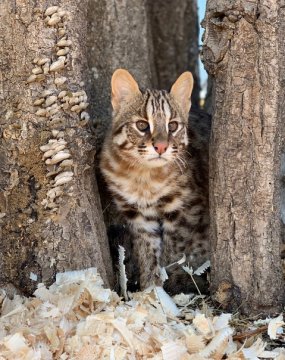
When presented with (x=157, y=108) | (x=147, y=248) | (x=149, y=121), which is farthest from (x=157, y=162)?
(x=147, y=248)

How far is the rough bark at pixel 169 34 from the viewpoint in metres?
7.50

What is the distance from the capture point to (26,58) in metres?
4.38

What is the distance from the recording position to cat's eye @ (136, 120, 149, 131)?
4.72m

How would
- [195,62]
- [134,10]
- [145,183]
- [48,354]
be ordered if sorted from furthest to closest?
[195,62], [134,10], [145,183], [48,354]

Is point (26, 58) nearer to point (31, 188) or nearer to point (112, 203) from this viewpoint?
point (31, 188)

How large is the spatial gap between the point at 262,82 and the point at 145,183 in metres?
1.19

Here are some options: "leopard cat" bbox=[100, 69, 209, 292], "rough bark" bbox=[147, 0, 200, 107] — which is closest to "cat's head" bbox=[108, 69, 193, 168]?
"leopard cat" bbox=[100, 69, 209, 292]

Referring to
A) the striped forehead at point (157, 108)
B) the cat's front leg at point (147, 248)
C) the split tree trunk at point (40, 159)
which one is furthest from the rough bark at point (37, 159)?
the cat's front leg at point (147, 248)

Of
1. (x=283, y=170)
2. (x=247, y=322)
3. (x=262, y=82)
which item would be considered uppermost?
(x=262, y=82)

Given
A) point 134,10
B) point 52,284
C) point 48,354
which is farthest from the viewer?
point 134,10

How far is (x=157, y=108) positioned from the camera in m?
4.79

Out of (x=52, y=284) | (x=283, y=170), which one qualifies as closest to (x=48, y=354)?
(x=52, y=284)

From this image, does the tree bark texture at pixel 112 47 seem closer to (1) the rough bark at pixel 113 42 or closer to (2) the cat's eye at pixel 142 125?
(1) the rough bark at pixel 113 42

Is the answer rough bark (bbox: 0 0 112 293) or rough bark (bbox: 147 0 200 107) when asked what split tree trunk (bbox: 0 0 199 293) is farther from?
rough bark (bbox: 147 0 200 107)
